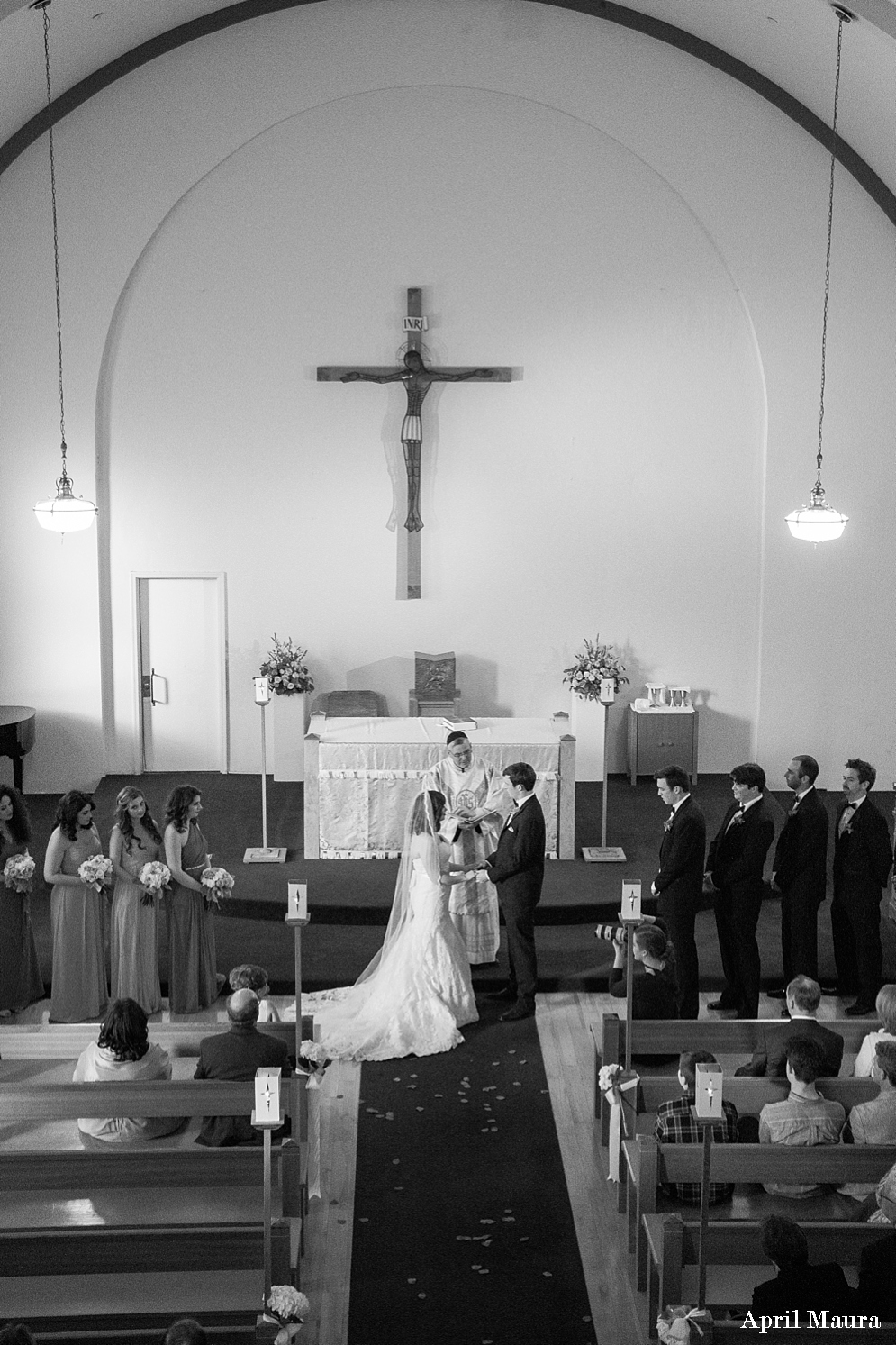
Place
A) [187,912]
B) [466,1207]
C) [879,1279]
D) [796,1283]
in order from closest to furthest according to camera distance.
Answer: [796,1283] → [879,1279] → [466,1207] → [187,912]

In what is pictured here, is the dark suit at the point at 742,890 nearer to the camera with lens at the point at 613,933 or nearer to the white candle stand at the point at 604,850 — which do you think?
the camera with lens at the point at 613,933

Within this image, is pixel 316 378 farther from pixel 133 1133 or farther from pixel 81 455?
pixel 133 1133

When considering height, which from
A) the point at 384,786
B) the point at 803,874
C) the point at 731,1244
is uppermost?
the point at 384,786

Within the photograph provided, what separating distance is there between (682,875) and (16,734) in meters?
6.19

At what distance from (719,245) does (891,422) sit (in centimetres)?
217

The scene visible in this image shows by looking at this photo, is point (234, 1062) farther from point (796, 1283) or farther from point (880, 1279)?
point (880, 1279)

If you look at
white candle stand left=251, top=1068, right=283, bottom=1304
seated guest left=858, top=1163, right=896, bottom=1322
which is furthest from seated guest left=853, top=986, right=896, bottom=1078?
white candle stand left=251, top=1068, right=283, bottom=1304

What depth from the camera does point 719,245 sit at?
13.1m

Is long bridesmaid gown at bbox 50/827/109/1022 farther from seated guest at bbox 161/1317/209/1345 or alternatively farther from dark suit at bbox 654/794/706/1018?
seated guest at bbox 161/1317/209/1345

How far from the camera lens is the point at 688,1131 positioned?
6156 mm

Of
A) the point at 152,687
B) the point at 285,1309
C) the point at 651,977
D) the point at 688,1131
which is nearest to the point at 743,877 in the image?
the point at 651,977

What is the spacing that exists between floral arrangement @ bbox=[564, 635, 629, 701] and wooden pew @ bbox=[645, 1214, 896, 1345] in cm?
709

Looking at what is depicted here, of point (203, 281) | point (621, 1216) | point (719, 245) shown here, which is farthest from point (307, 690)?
point (621, 1216)

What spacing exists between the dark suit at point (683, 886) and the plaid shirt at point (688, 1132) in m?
2.27
